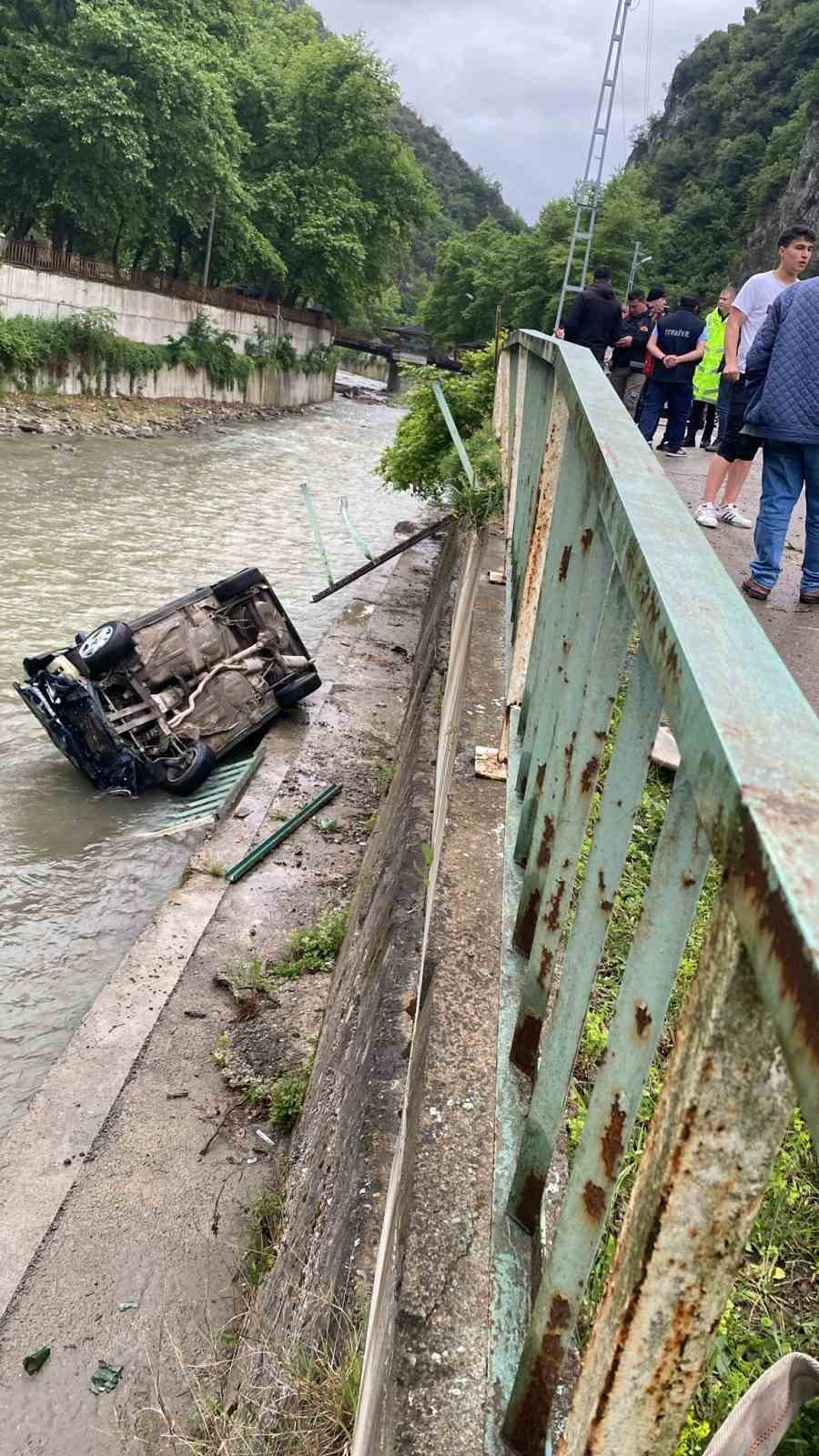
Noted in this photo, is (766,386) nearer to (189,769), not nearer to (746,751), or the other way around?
(746,751)

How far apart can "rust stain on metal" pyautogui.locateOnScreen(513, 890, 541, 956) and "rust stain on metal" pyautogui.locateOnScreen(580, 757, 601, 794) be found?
1.58 feet

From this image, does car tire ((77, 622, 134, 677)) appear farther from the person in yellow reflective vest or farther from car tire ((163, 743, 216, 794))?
the person in yellow reflective vest

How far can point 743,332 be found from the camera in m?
6.68

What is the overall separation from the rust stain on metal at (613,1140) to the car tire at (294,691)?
Result: 9.96m

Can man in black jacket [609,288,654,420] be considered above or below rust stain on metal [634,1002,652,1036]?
above

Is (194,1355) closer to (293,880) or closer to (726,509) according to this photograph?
(293,880)

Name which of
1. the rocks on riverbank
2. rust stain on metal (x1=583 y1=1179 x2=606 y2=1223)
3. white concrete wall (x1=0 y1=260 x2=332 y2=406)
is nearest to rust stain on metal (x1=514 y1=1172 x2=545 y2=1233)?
rust stain on metal (x1=583 y1=1179 x2=606 y2=1223)

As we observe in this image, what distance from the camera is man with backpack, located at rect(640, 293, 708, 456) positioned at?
984 centimetres

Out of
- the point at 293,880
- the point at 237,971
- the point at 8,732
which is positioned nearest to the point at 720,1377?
the point at 237,971

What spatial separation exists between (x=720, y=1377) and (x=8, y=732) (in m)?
10.2

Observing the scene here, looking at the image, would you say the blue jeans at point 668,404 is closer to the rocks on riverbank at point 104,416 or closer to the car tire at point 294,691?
the car tire at point 294,691

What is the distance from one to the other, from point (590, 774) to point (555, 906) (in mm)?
223

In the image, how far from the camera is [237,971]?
576 cm

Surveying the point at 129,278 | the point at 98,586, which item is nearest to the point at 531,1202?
the point at 98,586
